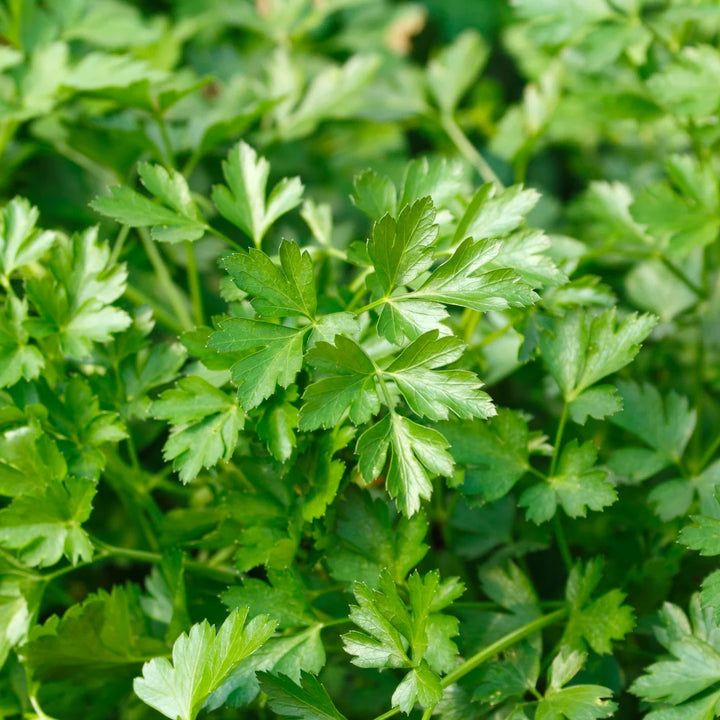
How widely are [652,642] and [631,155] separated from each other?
3.16ft

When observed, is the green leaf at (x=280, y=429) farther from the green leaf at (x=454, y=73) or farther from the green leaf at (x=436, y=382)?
the green leaf at (x=454, y=73)

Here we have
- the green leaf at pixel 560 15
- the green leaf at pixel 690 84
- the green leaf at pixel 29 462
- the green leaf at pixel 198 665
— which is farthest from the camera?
the green leaf at pixel 560 15

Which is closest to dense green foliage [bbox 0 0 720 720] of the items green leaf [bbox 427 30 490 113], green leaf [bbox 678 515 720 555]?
green leaf [bbox 678 515 720 555]

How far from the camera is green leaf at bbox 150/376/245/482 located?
73 centimetres

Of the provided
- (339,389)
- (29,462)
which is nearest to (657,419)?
(339,389)

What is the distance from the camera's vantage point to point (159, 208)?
0.84 m

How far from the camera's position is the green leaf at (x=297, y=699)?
2.16ft

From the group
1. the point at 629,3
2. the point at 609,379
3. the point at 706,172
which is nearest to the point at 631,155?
the point at 629,3

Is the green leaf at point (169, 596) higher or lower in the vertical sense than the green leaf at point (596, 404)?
lower

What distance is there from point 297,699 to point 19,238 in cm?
54

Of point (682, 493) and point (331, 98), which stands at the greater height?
point (331, 98)

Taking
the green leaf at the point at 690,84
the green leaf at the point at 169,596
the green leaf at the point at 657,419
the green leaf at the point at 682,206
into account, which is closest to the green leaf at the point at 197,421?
the green leaf at the point at 169,596

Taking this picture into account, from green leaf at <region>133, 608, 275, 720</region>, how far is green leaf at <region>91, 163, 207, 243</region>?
1.25ft

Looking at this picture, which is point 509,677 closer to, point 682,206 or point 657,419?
point 657,419
